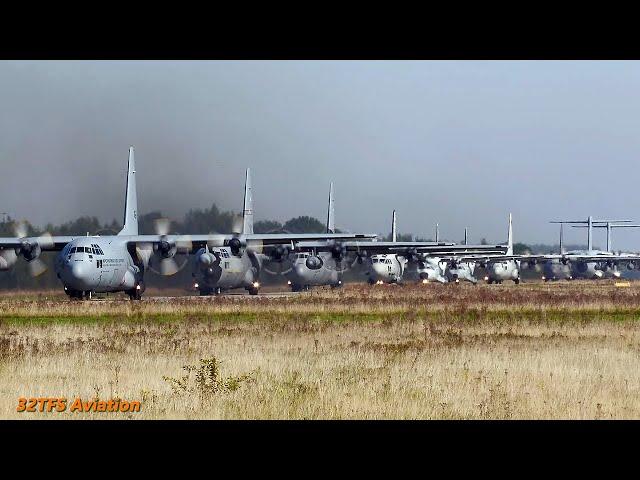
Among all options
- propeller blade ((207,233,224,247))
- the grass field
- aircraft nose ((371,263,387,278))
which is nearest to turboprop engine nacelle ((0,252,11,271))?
the grass field

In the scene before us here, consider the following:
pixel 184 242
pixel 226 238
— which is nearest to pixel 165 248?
pixel 184 242

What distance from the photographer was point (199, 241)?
5516 centimetres

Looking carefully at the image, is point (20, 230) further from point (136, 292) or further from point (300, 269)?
point (300, 269)

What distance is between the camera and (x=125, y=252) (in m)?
51.4

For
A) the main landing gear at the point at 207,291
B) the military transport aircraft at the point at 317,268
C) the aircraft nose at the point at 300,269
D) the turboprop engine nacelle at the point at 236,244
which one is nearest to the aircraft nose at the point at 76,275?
the turboprop engine nacelle at the point at 236,244

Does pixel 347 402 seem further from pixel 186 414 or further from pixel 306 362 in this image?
pixel 306 362

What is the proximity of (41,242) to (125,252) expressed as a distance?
4.58 metres

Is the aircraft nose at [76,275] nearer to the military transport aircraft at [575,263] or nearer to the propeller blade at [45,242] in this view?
the propeller blade at [45,242]

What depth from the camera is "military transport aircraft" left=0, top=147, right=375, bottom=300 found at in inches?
1832

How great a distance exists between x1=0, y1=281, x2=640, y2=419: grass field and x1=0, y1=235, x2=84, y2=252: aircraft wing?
1091 cm
